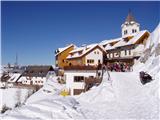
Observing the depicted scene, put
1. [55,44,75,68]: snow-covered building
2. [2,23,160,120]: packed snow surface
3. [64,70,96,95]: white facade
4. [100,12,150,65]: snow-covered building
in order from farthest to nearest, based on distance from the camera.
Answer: [55,44,75,68]: snow-covered building, [100,12,150,65]: snow-covered building, [64,70,96,95]: white facade, [2,23,160,120]: packed snow surface

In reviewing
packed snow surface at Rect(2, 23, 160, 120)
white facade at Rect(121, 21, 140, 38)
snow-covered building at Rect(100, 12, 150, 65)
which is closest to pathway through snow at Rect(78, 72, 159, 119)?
packed snow surface at Rect(2, 23, 160, 120)

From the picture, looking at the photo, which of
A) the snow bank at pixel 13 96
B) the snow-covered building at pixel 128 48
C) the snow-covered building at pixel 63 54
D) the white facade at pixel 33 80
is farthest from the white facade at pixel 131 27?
the snow bank at pixel 13 96

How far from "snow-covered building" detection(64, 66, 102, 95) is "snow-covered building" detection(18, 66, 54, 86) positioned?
42.1 m

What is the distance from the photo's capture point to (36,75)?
9350cm

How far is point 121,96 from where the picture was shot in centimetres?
2398

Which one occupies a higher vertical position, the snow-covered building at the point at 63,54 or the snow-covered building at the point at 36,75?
the snow-covered building at the point at 63,54

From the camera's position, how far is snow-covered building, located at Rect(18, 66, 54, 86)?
3559 inches

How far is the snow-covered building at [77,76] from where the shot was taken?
44.2 m

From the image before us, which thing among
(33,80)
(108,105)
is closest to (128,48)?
(108,105)

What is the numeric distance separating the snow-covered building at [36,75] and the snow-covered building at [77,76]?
138 feet

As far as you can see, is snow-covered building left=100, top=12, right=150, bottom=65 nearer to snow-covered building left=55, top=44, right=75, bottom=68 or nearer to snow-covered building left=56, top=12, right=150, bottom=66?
snow-covered building left=56, top=12, right=150, bottom=66

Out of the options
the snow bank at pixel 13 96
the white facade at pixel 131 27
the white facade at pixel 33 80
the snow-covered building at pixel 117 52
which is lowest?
the snow bank at pixel 13 96

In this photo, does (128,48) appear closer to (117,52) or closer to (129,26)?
(117,52)

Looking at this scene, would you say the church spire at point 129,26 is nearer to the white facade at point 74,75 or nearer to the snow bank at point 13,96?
the snow bank at point 13,96
